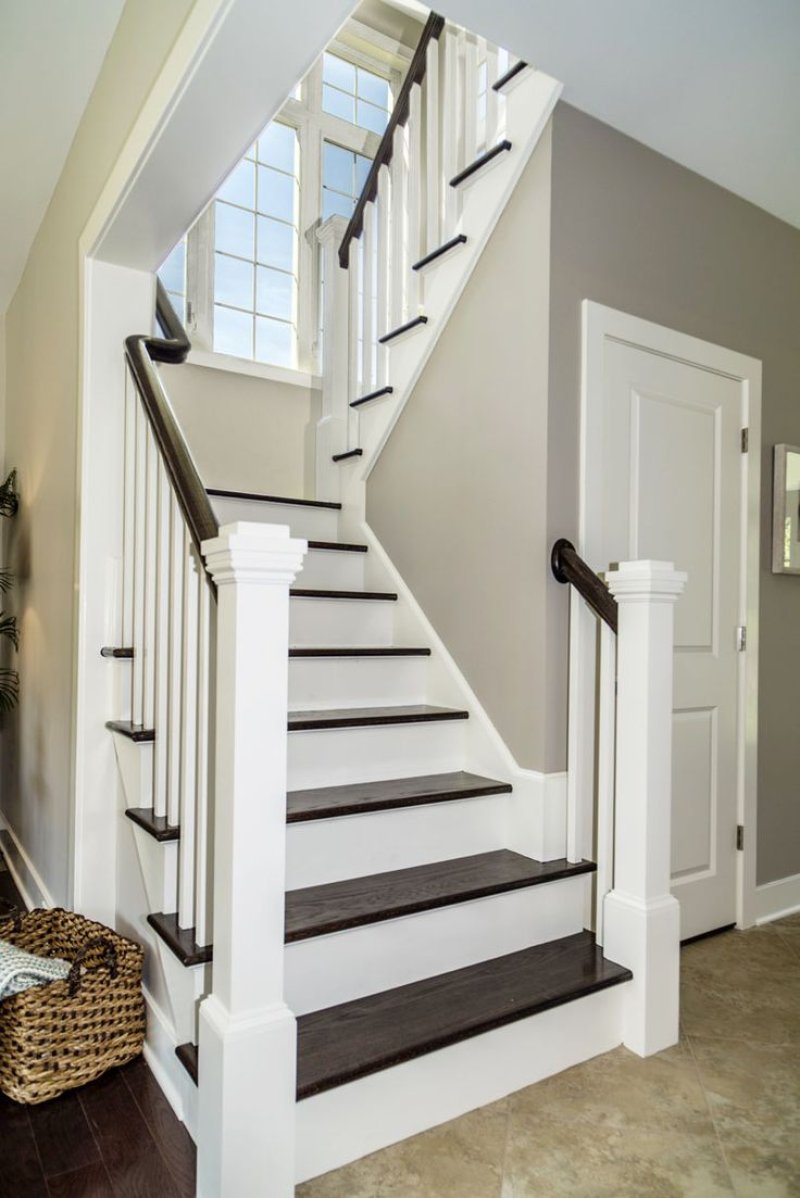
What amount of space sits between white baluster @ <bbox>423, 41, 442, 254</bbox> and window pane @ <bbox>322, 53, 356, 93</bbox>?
71.8 inches

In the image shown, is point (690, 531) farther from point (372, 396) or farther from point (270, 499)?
point (270, 499)

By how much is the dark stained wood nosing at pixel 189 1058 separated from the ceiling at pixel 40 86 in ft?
8.53

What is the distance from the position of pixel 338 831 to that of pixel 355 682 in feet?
→ 2.25

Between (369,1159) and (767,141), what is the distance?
2869 millimetres

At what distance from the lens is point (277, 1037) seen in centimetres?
142

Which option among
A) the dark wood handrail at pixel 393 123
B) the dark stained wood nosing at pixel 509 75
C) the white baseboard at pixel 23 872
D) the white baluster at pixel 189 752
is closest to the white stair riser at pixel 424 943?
the white baluster at pixel 189 752

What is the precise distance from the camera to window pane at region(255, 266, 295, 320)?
4.09 meters

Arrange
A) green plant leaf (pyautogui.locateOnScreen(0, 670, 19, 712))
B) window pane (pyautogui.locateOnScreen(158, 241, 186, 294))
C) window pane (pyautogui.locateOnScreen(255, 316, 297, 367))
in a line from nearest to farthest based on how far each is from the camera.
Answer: green plant leaf (pyautogui.locateOnScreen(0, 670, 19, 712)), window pane (pyautogui.locateOnScreen(158, 241, 186, 294)), window pane (pyautogui.locateOnScreen(255, 316, 297, 367))

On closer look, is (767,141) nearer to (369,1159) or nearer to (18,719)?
(369,1159)

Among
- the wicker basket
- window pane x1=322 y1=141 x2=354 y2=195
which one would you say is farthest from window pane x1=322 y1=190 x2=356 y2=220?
the wicker basket

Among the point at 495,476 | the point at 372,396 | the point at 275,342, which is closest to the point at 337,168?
the point at 275,342

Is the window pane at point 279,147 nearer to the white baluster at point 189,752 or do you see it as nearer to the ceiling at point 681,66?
the ceiling at point 681,66

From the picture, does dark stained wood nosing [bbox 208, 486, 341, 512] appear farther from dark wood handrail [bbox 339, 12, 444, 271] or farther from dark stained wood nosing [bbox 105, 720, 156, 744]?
dark wood handrail [bbox 339, 12, 444, 271]

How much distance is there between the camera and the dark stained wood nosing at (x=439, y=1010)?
1539 mm
